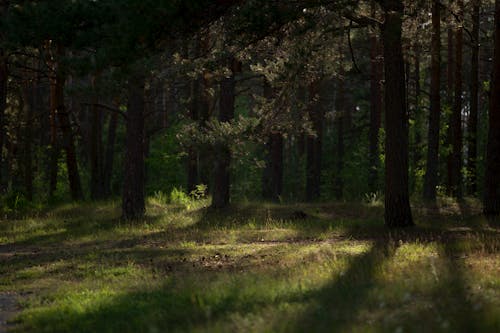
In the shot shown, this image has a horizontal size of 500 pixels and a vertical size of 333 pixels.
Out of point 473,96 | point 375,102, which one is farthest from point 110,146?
point 473,96

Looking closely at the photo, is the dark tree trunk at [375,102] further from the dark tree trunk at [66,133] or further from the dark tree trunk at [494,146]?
the dark tree trunk at [66,133]

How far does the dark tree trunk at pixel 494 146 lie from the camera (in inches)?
725

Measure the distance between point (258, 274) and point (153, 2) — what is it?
5.86 meters

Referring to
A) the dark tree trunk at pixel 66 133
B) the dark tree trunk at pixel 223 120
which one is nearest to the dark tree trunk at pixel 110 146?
the dark tree trunk at pixel 66 133

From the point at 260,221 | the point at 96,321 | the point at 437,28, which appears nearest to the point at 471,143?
the point at 437,28

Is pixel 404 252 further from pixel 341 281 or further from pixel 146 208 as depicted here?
pixel 146 208

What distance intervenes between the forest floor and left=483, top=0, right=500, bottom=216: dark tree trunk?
1.94 ft

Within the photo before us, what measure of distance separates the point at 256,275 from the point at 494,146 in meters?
11.0

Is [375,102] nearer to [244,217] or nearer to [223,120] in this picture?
A: [223,120]

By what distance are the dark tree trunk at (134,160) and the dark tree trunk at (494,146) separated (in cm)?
991

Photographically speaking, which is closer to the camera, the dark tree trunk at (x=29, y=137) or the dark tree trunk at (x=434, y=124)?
the dark tree trunk at (x=434, y=124)

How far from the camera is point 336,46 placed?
17.6 meters

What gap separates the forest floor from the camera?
6.83 metres

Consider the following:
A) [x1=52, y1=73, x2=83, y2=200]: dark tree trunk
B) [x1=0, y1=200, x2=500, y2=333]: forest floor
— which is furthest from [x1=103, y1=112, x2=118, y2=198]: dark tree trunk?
[x1=0, y1=200, x2=500, y2=333]: forest floor
